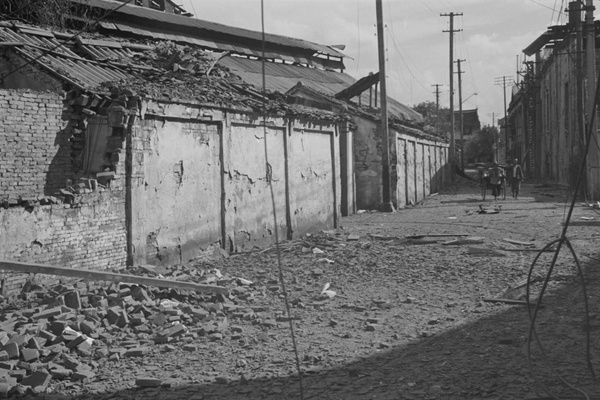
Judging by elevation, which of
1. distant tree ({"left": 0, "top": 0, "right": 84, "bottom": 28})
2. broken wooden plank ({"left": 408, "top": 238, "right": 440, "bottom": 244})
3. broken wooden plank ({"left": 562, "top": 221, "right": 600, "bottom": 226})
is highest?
distant tree ({"left": 0, "top": 0, "right": 84, "bottom": 28})

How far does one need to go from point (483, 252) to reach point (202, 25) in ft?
72.0

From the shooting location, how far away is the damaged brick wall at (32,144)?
1032 centimetres

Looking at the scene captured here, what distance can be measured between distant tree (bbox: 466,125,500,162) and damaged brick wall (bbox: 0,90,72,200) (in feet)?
234

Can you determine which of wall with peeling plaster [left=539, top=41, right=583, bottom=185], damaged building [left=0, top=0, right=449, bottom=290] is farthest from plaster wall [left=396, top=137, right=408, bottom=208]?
damaged building [left=0, top=0, right=449, bottom=290]

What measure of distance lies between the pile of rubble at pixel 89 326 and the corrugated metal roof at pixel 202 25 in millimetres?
16179

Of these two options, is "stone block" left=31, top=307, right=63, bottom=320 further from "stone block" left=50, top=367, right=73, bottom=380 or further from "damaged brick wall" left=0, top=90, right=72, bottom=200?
"damaged brick wall" left=0, top=90, right=72, bottom=200

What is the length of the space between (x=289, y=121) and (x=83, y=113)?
5106 millimetres

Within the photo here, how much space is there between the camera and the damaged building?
916 centimetres

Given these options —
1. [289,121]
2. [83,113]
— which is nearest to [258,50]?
[289,121]

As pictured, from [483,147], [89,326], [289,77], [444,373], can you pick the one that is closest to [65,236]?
[89,326]

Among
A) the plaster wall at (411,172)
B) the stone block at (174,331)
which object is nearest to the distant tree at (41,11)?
the stone block at (174,331)

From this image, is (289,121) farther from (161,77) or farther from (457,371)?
(457,371)

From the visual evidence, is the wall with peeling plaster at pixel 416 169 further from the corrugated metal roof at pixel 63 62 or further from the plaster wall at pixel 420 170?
the corrugated metal roof at pixel 63 62

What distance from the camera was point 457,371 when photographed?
5.47 m
